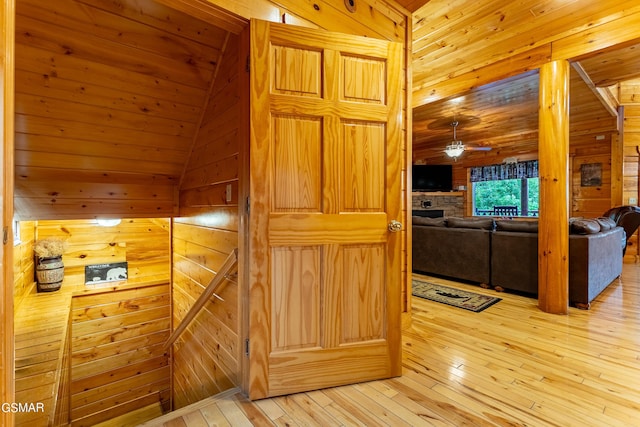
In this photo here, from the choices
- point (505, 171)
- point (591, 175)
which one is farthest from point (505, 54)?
point (505, 171)

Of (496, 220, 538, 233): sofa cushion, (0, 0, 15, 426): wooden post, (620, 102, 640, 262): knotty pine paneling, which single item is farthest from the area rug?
(620, 102, 640, 262): knotty pine paneling

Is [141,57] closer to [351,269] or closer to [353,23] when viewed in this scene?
[353,23]

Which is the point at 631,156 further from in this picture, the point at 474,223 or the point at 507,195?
the point at 474,223

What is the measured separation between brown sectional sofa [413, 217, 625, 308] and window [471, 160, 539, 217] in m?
4.05

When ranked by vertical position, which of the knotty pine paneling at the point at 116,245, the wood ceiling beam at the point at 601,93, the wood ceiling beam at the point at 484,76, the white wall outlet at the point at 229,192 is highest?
the wood ceiling beam at the point at 601,93

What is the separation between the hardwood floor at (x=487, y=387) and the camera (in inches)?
57.6

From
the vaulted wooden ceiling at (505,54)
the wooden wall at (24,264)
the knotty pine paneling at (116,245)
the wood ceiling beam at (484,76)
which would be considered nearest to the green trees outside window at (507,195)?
the vaulted wooden ceiling at (505,54)

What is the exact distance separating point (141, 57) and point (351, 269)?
190 centimetres

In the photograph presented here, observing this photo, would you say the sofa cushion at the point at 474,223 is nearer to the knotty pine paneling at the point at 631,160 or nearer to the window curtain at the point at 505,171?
the knotty pine paneling at the point at 631,160

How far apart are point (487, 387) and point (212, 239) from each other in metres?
2.06

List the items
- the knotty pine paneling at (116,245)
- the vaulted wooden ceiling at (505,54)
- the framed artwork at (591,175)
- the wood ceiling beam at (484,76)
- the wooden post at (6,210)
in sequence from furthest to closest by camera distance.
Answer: the framed artwork at (591,175) < the knotty pine paneling at (116,245) < the wood ceiling beam at (484,76) < the vaulted wooden ceiling at (505,54) < the wooden post at (6,210)

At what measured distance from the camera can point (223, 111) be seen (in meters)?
2.11

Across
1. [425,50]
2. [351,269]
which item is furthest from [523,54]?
→ [351,269]

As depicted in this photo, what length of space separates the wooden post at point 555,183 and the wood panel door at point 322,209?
1.94 metres
